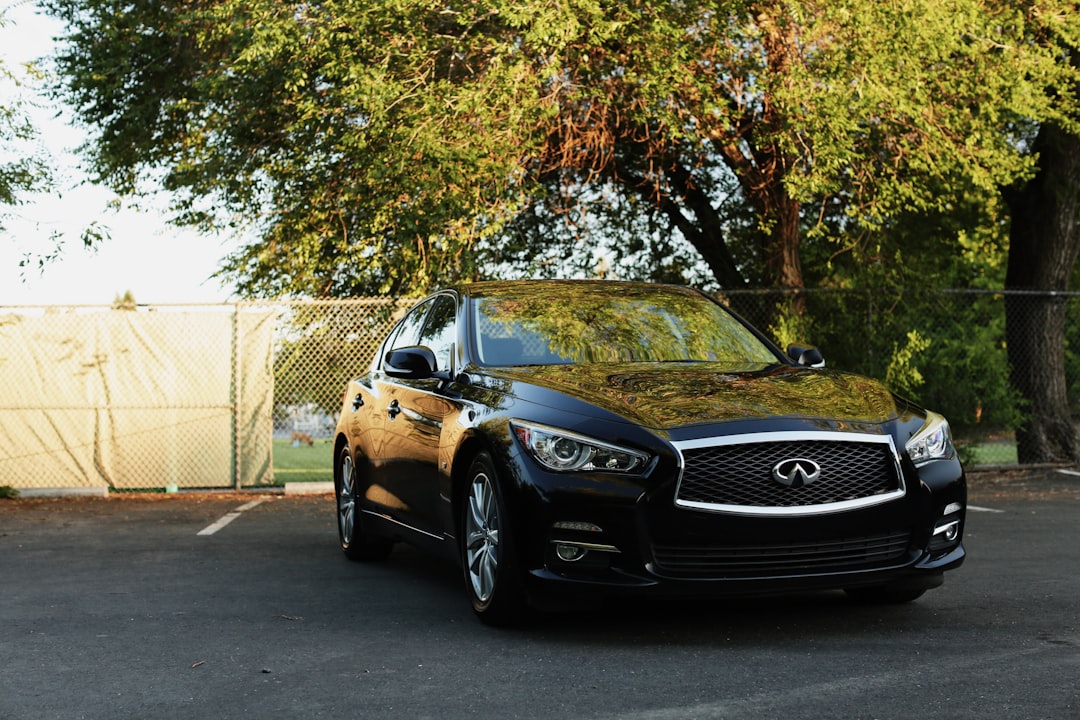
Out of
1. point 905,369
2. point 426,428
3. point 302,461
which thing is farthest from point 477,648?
point 302,461

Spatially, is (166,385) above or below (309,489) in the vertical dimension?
above

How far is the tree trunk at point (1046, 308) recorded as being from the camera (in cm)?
1750

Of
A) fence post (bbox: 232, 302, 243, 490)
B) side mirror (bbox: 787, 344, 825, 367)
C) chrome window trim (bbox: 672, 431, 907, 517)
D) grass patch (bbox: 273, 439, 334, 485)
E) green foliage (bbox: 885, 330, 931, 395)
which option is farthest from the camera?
grass patch (bbox: 273, 439, 334, 485)

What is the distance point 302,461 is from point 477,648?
15630 millimetres

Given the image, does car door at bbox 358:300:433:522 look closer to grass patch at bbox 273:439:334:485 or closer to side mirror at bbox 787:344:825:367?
side mirror at bbox 787:344:825:367

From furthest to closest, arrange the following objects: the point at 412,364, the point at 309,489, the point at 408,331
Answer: the point at 309,489
the point at 408,331
the point at 412,364

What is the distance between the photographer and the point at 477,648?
19.7 feet

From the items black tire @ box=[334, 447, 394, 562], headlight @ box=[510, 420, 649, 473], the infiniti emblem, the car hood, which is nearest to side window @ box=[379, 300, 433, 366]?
black tire @ box=[334, 447, 394, 562]

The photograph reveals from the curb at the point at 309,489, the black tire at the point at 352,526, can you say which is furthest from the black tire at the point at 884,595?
the curb at the point at 309,489

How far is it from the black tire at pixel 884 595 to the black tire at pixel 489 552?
1.77 meters

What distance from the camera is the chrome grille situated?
589 centimetres

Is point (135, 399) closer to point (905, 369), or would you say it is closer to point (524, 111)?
point (524, 111)

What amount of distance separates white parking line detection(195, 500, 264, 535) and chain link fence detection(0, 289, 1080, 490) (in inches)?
56.1

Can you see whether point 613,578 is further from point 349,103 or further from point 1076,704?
point 349,103
